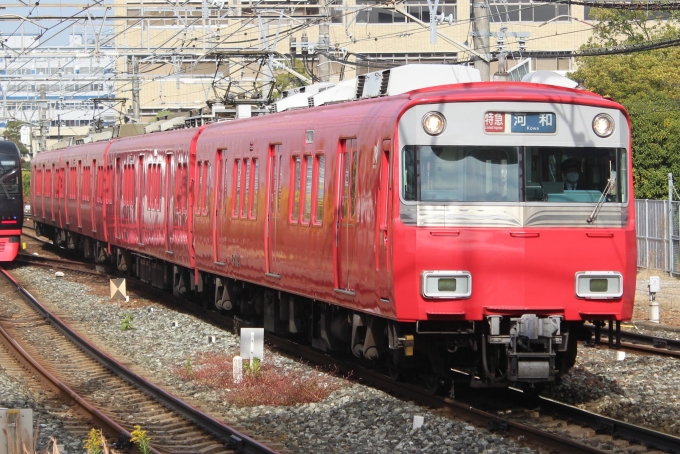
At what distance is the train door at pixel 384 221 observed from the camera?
32.8ft

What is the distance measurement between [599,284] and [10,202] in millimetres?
19841

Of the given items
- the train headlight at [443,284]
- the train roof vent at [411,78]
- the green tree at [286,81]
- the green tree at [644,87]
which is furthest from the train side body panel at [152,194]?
the green tree at [286,81]

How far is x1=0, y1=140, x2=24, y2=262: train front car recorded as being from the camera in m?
27.0

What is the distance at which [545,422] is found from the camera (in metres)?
9.46

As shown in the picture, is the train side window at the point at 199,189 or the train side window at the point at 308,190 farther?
the train side window at the point at 199,189

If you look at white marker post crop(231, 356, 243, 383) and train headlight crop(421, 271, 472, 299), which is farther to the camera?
white marker post crop(231, 356, 243, 383)

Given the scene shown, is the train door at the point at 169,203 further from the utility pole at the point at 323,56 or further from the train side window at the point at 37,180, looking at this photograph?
the train side window at the point at 37,180

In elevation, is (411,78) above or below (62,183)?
above

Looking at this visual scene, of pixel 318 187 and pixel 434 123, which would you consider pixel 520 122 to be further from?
pixel 318 187

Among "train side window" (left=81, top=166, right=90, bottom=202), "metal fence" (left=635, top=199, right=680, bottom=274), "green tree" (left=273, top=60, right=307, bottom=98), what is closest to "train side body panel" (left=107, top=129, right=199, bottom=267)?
"train side window" (left=81, top=166, right=90, bottom=202)

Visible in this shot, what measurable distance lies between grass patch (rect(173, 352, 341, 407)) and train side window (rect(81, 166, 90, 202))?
15540 millimetres

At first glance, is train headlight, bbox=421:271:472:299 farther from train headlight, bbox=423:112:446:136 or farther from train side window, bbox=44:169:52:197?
train side window, bbox=44:169:52:197

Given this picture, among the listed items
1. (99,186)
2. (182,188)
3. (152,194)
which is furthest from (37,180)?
(182,188)

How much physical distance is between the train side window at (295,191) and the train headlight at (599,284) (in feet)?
13.1
